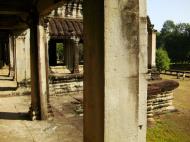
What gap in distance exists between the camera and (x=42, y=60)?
26.3 feet

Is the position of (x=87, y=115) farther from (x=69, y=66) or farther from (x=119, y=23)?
(x=69, y=66)

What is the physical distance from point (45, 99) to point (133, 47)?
512cm

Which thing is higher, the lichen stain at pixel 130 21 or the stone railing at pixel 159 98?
the lichen stain at pixel 130 21

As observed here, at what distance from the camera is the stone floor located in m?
6.64

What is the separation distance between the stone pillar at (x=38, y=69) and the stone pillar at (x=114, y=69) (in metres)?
4.43

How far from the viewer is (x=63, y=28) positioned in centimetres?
1498

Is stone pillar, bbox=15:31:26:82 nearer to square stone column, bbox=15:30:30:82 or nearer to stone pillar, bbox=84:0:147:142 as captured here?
square stone column, bbox=15:30:30:82

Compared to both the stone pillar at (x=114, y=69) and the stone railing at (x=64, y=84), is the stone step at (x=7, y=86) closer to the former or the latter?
the stone railing at (x=64, y=84)

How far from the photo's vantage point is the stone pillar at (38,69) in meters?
7.75

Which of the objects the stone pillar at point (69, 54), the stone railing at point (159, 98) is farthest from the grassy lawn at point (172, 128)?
the stone pillar at point (69, 54)

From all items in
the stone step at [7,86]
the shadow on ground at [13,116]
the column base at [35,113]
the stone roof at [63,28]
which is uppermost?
the stone roof at [63,28]

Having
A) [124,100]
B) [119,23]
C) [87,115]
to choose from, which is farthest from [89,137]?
[119,23]

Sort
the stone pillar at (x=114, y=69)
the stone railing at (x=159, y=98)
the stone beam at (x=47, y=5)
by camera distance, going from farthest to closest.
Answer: the stone railing at (x=159, y=98) → the stone beam at (x=47, y=5) → the stone pillar at (x=114, y=69)

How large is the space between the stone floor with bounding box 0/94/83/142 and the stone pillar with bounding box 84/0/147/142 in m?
3.15
